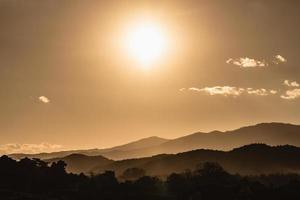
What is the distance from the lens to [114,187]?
309 ft

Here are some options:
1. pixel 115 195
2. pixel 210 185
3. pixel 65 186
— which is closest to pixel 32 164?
pixel 65 186

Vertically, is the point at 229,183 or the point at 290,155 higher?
the point at 290,155

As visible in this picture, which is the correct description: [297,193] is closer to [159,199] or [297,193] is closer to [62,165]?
[159,199]

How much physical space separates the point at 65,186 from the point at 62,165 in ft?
25.8

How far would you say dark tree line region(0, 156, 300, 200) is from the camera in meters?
Result: 86.0

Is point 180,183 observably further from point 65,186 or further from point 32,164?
point 32,164

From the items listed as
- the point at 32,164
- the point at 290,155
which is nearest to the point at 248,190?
the point at 32,164

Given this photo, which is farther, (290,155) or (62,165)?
(290,155)

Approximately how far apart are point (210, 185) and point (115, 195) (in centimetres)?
1795

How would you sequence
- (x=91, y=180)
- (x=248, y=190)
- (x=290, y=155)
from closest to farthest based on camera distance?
1. (x=248, y=190)
2. (x=91, y=180)
3. (x=290, y=155)

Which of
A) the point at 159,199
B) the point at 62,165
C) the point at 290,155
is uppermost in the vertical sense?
the point at 290,155

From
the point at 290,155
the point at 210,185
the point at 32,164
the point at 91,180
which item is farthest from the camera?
the point at 290,155

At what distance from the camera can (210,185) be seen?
9188cm

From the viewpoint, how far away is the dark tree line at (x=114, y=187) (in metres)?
86.0
